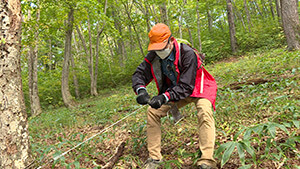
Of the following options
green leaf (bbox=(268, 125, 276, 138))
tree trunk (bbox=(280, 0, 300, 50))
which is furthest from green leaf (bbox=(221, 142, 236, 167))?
tree trunk (bbox=(280, 0, 300, 50))

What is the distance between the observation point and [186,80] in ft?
8.20

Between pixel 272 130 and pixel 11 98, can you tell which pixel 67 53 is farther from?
pixel 272 130

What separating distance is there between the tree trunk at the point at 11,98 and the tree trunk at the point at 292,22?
360 inches

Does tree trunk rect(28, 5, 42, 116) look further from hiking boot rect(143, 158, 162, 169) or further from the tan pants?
hiking boot rect(143, 158, 162, 169)

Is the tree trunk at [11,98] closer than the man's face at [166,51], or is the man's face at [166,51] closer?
the tree trunk at [11,98]

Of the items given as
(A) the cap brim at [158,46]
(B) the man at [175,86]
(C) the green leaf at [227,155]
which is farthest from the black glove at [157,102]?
(C) the green leaf at [227,155]

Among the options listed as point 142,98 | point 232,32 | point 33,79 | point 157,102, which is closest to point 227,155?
point 157,102

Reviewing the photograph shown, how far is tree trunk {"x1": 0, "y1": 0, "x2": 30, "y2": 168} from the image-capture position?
2.41 meters

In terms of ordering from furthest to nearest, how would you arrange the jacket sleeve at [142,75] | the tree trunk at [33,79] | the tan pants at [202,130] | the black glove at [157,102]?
the tree trunk at [33,79]
the jacket sleeve at [142,75]
the black glove at [157,102]
the tan pants at [202,130]

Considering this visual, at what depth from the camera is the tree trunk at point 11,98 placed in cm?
241

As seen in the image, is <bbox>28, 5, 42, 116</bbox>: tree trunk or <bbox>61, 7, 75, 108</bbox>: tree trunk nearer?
<bbox>61, 7, 75, 108</bbox>: tree trunk

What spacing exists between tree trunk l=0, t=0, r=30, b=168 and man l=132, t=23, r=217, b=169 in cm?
153

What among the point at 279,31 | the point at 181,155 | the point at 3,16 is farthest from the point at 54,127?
Answer: the point at 279,31

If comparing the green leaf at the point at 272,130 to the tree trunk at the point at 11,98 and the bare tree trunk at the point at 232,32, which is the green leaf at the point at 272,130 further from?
the bare tree trunk at the point at 232,32
